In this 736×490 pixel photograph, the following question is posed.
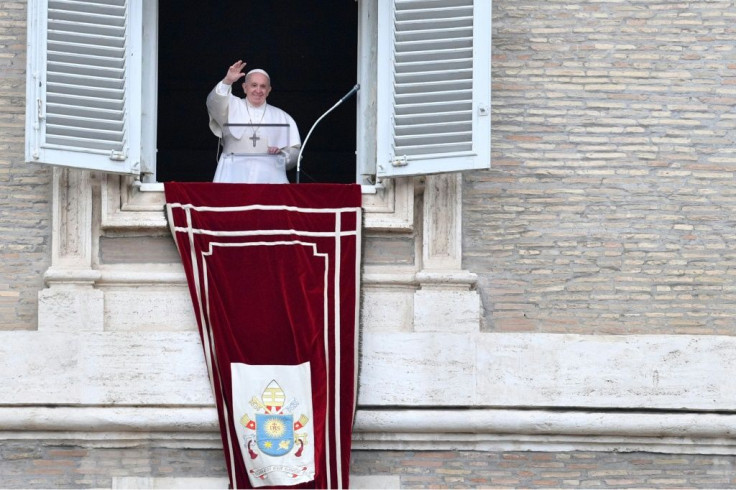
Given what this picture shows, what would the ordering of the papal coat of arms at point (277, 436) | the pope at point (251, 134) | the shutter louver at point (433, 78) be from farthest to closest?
1. the pope at point (251, 134)
2. the shutter louver at point (433, 78)
3. the papal coat of arms at point (277, 436)

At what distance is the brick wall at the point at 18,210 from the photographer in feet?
37.7

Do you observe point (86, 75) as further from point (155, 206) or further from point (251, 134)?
point (251, 134)

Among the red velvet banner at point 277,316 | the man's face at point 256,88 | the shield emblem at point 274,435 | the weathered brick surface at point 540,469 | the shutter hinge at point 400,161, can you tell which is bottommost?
the weathered brick surface at point 540,469

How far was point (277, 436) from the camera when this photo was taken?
11.2 m

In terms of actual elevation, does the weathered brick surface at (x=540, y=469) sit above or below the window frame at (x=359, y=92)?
below

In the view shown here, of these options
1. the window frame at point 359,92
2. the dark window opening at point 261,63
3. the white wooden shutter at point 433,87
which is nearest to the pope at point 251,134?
the window frame at point 359,92

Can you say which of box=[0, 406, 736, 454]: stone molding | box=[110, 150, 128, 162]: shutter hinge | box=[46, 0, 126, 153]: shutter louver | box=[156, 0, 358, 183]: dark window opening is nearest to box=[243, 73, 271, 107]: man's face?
box=[46, 0, 126, 153]: shutter louver

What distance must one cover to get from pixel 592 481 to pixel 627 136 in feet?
5.99

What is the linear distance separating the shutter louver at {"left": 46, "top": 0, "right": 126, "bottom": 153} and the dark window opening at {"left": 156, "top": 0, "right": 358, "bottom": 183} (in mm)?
3863

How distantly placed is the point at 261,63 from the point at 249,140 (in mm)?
3564

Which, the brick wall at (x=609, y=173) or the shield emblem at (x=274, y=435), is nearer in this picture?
the shield emblem at (x=274, y=435)

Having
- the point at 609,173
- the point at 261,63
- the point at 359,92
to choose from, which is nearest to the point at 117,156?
the point at 359,92

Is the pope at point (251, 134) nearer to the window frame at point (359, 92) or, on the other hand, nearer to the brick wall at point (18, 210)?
the window frame at point (359, 92)

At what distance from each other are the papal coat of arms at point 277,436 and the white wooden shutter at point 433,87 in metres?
1.28
